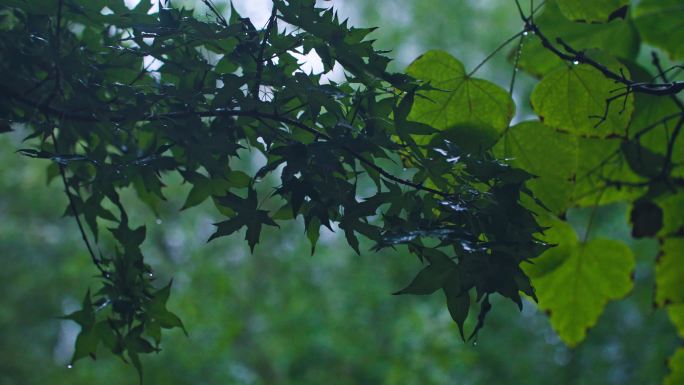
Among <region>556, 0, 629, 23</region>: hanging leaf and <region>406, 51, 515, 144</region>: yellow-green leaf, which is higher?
<region>556, 0, 629, 23</region>: hanging leaf

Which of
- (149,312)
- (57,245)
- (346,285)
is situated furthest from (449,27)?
(149,312)

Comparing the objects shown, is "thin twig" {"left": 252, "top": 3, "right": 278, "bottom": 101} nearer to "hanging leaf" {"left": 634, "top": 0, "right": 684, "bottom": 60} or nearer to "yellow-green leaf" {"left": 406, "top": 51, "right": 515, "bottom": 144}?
"yellow-green leaf" {"left": 406, "top": 51, "right": 515, "bottom": 144}

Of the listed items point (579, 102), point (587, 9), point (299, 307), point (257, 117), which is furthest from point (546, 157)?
point (299, 307)

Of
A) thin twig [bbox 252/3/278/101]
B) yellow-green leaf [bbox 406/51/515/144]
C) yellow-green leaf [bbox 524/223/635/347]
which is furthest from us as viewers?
yellow-green leaf [bbox 524/223/635/347]

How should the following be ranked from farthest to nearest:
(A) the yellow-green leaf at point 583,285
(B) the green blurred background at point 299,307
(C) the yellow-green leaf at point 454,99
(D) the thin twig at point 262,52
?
(B) the green blurred background at point 299,307 → (A) the yellow-green leaf at point 583,285 → (C) the yellow-green leaf at point 454,99 → (D) the thin twig at point 262,52

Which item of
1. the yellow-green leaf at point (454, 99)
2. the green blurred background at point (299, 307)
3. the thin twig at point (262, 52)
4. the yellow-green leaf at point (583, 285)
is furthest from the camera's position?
the green blurred background at point (299, 307)

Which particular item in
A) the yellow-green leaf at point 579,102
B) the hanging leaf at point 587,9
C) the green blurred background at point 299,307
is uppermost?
the green blurred background at point 299,307

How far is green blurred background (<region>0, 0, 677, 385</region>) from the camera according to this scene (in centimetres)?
434

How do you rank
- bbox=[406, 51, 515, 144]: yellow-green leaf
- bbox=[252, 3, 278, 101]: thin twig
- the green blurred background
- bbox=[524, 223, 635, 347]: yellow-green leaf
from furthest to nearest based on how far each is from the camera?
the green blurred background
bbox=[524, 223, 635, 347]: yellow-green leaf
bbox=[406, 51, 515, 144]: yellow-green leaf
bbox=[252, 3, 278, 101]: thin twig

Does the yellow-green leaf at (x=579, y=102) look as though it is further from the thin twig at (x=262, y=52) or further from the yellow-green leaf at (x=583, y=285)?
the thin twig at (x=262, y=52)

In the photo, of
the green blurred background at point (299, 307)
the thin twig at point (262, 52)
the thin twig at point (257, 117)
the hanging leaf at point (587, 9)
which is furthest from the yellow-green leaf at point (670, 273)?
the green blurred background at point (299, 307)

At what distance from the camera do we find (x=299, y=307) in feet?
15.4

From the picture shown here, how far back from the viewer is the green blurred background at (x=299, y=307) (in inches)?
171

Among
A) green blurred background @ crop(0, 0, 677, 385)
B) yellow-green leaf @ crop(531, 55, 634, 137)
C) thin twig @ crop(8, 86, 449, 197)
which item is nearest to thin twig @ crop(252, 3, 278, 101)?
thin twig @ crop(8, 86, 449, 197)
